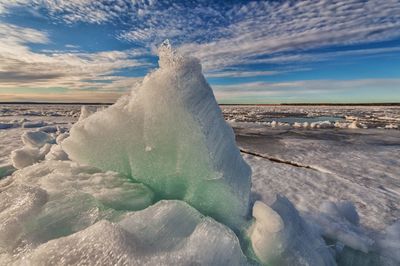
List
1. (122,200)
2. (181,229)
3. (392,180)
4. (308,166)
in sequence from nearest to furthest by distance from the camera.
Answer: (181,229)
(122,200)
(392,180)
(308,166)

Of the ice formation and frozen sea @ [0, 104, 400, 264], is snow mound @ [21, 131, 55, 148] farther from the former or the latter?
the ice formation

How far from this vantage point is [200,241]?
175 centimetres

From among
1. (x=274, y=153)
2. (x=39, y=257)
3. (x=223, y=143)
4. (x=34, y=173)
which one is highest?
(x=223, y=143)

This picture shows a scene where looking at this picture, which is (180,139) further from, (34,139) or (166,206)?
(34,139)

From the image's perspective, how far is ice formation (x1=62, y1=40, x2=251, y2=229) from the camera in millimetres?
2100

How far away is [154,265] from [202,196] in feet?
2.40

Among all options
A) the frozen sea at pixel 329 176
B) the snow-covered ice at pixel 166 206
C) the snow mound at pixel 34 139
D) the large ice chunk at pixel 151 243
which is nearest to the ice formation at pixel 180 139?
the snow-covered ice at pixel 166 206

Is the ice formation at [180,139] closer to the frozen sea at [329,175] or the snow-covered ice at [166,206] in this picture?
the snow-covered ice at [166,206]

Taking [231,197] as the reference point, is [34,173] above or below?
below

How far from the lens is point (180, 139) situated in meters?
2.13

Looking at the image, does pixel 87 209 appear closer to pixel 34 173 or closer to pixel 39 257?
pixel 39 257

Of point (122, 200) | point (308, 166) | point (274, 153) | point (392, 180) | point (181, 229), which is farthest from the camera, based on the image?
point (274, 153)

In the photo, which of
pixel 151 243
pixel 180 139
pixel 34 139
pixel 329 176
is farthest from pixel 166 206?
pixel 34 139

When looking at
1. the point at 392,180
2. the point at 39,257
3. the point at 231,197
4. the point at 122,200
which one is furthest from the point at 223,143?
the point at 392,180
